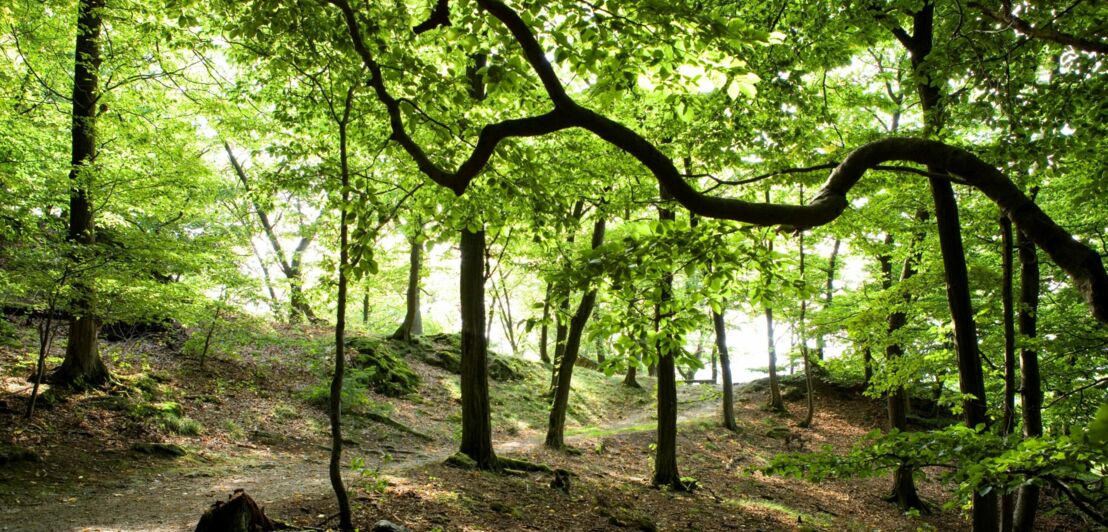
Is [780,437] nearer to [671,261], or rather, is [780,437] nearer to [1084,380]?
[1084,380]

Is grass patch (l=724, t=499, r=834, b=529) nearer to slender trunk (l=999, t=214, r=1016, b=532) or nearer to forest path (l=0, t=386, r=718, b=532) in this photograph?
slender trunk (l=999, t=214, r=1016, b=532)

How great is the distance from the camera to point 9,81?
834 centimetres

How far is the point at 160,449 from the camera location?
345 inches

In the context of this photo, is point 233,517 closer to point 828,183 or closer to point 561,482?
point 828,183

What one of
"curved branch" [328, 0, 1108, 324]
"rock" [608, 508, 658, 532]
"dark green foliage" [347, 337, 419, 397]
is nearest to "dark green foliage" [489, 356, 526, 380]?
"dark green foliage" [347, 337, 419, 397]

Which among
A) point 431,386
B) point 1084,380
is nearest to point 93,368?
point 431,386

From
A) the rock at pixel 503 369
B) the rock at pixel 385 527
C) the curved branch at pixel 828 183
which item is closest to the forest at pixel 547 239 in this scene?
the curved branch at pixel 828 183

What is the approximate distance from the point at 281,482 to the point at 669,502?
6152 mm

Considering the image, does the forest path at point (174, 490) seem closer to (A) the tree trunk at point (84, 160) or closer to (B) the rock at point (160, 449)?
(B) the rock at point (160, 449)

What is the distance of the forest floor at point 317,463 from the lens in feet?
21.9

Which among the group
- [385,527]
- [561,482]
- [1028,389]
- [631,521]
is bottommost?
[631,521]

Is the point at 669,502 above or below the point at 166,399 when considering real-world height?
below

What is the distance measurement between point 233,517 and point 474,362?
17.0ft

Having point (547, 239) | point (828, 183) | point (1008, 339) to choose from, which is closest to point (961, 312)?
point (1008, 339)
